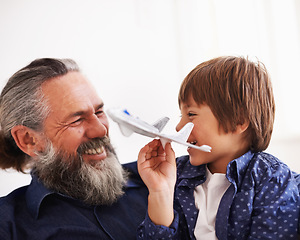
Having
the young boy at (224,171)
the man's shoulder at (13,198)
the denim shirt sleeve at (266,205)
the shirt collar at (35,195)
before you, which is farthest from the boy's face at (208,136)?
the man's shoulder at (13,198)

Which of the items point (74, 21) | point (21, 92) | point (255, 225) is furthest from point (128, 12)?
point (255, 225)

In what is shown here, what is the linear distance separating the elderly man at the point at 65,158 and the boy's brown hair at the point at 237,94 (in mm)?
441

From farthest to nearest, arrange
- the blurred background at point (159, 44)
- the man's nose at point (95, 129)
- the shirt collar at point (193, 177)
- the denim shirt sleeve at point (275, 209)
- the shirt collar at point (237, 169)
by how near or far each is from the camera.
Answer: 1. the blurred background at point (159, 44)
2. the man's nose at point (95, 129)
3. the shirt collar at point (193, 177)
4. the shirt collar at point (237, 169)
5. the denim shirt sleeve at point (275, 209)

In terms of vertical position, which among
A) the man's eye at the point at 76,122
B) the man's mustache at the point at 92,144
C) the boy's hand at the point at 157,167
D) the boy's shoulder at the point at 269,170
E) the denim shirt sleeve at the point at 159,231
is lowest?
the denim shirt sleeve at the point at 159,231

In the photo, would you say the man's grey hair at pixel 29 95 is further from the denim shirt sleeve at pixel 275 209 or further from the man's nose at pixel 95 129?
the denim shirt sleeve at pixel 275 209

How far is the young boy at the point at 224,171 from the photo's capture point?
3.83ft

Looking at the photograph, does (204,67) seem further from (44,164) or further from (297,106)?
(297,106)

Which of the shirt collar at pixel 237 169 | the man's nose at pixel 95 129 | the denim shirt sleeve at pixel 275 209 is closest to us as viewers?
the denim shirt sleeve at pixel 275 209

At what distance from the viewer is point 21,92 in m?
1.50

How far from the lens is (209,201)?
4.17ft

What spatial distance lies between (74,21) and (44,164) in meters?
0.92

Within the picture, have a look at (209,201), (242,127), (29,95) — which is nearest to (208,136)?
(242,127)

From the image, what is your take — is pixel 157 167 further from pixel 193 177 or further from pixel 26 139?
pixel 26 139

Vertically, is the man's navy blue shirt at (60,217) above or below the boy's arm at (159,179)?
below
